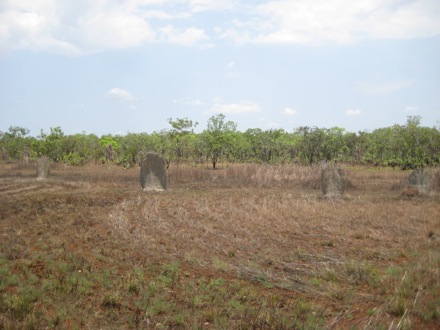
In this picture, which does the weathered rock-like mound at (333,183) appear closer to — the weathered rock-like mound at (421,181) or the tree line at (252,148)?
the weathered rock-like mound at (421,181)

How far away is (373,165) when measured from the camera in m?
41.2

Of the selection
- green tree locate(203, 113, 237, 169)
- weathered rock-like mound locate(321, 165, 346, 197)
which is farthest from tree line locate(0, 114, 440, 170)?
weathered rock-like mound locate(321, 165, 346, 197)

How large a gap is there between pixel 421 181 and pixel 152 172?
12.0m

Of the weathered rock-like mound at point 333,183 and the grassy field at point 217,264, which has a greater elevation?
the weathered rock-like mound at point 333,183

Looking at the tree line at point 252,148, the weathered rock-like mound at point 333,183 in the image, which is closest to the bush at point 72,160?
the tree line at point 252,148

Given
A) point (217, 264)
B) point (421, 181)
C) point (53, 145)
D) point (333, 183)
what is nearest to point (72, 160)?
point (53, 145)

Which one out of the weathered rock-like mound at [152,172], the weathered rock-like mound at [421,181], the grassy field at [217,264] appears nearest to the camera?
the grassy field at [217,264]

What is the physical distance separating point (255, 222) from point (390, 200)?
22.5 ft

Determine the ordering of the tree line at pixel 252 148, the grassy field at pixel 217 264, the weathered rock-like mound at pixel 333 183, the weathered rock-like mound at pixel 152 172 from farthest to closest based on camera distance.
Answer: the tree line at pixel 252 148 < the weathered rock-like mound at pixel 152 172 < the weathered rock-like mound at pixel 333 183 < the grassy field at pixel 217 264

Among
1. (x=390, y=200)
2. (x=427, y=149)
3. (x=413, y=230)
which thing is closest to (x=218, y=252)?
(x=413, y=230)

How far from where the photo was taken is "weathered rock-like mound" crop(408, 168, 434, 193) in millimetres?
19047

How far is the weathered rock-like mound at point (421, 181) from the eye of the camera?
1905 cm

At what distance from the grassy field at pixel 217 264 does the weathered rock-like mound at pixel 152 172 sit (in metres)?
3.43

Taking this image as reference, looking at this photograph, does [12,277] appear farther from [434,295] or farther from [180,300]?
[434,295]
